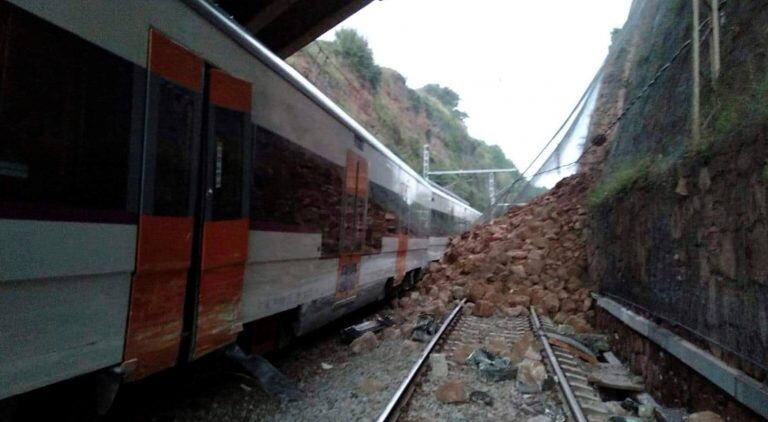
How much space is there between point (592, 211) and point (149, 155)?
35.2ft

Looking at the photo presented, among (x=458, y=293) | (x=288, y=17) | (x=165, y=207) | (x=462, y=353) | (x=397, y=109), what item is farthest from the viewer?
(x=397, y=109)

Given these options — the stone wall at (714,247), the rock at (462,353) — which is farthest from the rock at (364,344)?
the stone wall at (714,247)

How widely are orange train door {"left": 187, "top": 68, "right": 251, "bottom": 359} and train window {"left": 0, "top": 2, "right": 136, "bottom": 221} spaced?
31.3 inches

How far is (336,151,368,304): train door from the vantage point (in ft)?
23.3

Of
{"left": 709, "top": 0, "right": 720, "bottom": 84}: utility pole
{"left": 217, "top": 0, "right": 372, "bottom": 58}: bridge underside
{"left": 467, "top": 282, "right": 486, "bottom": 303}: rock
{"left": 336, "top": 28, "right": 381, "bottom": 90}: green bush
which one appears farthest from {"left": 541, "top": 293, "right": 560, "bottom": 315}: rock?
{"left": 336, "top": 28, "right": 381, "bottom": 90}: green bush

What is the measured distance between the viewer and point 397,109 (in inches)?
1868

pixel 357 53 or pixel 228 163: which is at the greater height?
pixel 357 53

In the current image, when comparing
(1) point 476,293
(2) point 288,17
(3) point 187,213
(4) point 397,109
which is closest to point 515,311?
(1) point 476,293

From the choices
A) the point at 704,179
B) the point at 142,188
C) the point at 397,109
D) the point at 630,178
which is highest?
the point at 397,109

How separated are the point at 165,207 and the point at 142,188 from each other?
0.25m

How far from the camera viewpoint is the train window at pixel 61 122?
2.41 m

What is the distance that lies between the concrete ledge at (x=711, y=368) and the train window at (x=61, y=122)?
14.2 ft

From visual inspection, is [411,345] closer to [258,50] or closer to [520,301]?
[258,50]

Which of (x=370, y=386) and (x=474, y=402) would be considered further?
(x=370, y=386)
